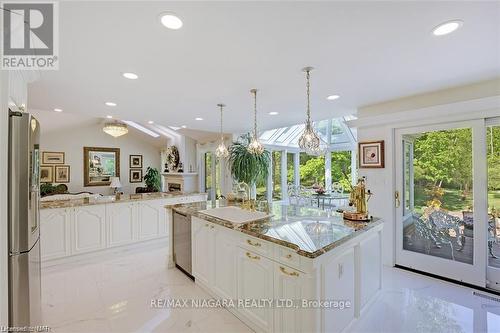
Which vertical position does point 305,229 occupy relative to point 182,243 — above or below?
above

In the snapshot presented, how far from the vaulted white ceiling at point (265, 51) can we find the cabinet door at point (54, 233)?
5.17 ft

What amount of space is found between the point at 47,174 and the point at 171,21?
7.92 metres

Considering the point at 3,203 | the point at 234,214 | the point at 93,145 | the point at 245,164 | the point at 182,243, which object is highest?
the point at 93,145

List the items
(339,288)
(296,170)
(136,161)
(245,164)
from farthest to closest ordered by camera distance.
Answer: (136,161)
(296,170)
(245,164)
(339,288)

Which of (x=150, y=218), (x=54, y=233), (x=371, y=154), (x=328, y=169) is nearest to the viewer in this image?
(x=54, y=233)

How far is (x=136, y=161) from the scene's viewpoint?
8797 millimetres

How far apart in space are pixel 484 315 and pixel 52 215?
5.13m

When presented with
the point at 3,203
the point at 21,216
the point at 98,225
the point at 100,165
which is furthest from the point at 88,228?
the point at 100,165

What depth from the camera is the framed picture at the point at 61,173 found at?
720 cm

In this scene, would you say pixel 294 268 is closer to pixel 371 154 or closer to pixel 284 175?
pixel 371 154

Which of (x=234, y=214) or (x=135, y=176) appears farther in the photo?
(x=135, y=176)

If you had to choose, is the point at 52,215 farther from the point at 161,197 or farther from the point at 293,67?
the point at 293,67

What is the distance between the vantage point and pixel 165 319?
217cm

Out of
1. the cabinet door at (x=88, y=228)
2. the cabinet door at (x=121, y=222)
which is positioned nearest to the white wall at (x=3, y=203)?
the cabinet door at (x=88, y=228)
